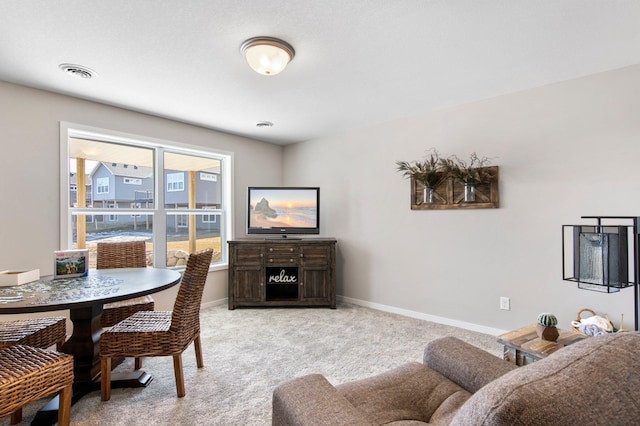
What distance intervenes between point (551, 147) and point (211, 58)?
9.61 feet

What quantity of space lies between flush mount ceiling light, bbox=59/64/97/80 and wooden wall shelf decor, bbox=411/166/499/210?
3.22m

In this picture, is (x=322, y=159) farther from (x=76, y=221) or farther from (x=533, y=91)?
(x=76, y=221)

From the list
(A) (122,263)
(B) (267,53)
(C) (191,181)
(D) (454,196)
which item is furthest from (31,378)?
(D) (454,196)

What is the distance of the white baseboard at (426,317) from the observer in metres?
3.21

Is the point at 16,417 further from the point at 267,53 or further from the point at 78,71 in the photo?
the point at 267,53

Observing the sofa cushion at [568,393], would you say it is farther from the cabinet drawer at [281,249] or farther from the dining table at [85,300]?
the cabinet drawer at [281,249]

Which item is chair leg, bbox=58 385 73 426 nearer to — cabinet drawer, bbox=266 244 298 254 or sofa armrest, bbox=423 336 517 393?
sofa armrest, bbox=423 336 517 393

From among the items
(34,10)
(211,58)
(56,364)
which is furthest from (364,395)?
(34,10)

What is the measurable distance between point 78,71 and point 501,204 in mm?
3857

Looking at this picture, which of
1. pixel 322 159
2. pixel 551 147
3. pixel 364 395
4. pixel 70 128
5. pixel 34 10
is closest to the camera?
A: pixel 364 395

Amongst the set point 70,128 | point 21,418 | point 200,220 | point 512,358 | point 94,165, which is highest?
point 70,128

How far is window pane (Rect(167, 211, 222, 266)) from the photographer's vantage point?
13.4 feet

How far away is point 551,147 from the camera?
285 cm

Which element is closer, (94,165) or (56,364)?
(56,364)
